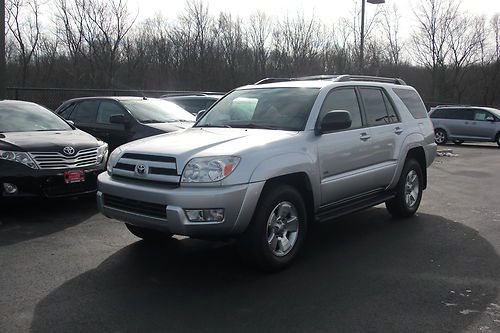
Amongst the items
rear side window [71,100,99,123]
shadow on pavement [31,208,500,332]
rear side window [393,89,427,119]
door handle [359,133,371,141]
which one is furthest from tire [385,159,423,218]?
rear side window [71,100,99,123]

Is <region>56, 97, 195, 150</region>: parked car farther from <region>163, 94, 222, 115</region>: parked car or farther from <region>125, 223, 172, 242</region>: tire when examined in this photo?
<region>163, 94, 222, 115</region>: parked car

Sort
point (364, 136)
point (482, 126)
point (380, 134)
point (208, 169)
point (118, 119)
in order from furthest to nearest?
point (482, 126) → point (118, 119) → point (380, 134) → point (364, 136) → point (208, 169)

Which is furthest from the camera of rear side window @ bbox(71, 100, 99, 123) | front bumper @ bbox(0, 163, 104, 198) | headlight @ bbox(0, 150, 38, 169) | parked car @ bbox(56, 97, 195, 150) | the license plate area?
rear side window @ bbox(71, 100, 99, 123)

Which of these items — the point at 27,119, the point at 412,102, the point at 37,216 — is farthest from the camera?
the point at 27,119

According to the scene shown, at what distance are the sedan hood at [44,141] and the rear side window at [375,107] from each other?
4053 mm

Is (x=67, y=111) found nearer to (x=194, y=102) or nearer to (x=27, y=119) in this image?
(x=27, y=119)

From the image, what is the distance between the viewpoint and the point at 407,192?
7289mm

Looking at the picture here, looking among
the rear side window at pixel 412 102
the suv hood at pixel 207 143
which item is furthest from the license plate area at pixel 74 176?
the rear side window at pixel 412 102

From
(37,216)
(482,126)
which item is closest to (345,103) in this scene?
(37,216)

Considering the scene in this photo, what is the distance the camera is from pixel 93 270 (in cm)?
501

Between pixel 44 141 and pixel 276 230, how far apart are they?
13.5 feet

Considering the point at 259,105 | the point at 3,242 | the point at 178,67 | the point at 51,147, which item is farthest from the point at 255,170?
the point at 178,67

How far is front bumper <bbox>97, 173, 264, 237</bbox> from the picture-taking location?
4.48m

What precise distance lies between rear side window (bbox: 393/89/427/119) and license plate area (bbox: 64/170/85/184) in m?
4.58
